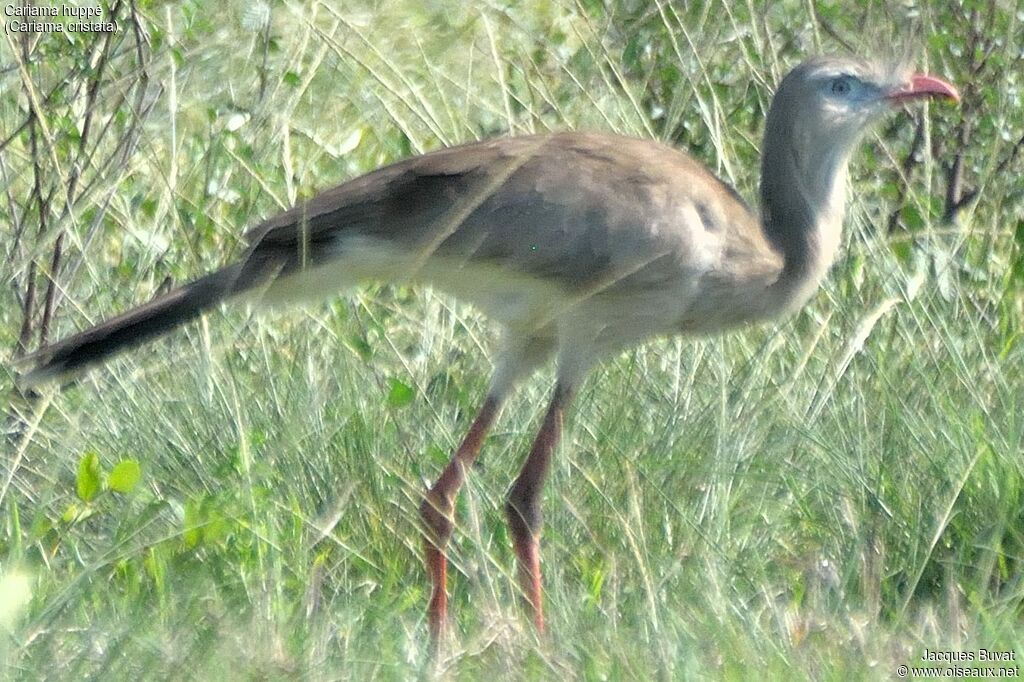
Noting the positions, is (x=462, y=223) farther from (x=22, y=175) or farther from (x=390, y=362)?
(x=22, y=175)

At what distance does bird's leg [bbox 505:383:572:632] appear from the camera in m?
3.72

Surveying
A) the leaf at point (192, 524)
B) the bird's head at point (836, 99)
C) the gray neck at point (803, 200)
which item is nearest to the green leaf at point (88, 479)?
the leaf at point (192, 524)

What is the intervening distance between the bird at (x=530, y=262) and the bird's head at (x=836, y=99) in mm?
250

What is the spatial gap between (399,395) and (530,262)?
0.45m

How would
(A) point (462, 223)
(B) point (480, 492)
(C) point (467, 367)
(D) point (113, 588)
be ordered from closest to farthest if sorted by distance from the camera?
(D) point (113, 588)
(A) point (462, 223)
(B) point (480, 492)
(C) point (467, 367)

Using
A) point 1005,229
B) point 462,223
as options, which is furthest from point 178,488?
point 1005,229

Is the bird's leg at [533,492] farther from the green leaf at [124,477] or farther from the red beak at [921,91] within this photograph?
the red beak at [921,91]

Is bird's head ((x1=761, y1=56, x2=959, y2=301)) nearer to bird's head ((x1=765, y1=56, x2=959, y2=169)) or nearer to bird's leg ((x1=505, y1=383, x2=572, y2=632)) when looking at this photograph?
bird's head ((x1=765, y1=56, x2=959, y2=169))

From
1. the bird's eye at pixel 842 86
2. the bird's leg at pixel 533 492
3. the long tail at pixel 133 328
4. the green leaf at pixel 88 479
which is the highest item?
the long tail at pixel 133 328

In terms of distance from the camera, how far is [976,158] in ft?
17.4

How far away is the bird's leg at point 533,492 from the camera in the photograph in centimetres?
372

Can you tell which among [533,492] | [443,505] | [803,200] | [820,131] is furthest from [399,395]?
[820,131]

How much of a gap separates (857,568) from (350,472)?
3.71 feet

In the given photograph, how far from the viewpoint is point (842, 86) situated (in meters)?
4.12
